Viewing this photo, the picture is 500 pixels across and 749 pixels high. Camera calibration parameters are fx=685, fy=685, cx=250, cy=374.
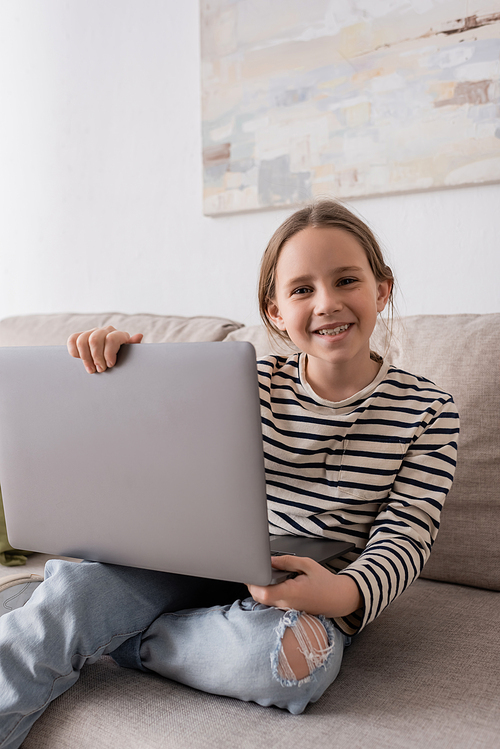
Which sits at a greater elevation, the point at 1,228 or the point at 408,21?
the point at 408,21

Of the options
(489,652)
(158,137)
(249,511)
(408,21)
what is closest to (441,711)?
(489,652)

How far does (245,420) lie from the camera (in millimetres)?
717

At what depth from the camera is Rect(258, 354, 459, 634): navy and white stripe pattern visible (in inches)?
38.6

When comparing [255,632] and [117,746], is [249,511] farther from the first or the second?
[117,746]

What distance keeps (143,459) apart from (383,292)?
20.7 inches

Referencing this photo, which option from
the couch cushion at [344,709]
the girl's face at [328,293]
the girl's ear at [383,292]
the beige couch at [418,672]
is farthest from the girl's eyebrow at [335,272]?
the couch cushion at [344,709]

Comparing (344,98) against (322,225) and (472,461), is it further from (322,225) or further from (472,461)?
(472,461)

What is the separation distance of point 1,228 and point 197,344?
202 centimetres

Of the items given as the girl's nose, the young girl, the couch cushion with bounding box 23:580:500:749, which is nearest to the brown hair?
the young girl

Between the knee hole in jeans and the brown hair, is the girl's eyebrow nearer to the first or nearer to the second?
the brown hair

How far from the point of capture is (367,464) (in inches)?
39.8

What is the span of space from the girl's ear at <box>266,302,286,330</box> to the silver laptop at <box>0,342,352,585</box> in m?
0.37

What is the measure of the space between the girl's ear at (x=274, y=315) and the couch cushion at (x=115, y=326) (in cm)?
33

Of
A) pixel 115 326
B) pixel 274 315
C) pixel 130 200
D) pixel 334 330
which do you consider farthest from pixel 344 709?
pixel 130 200
